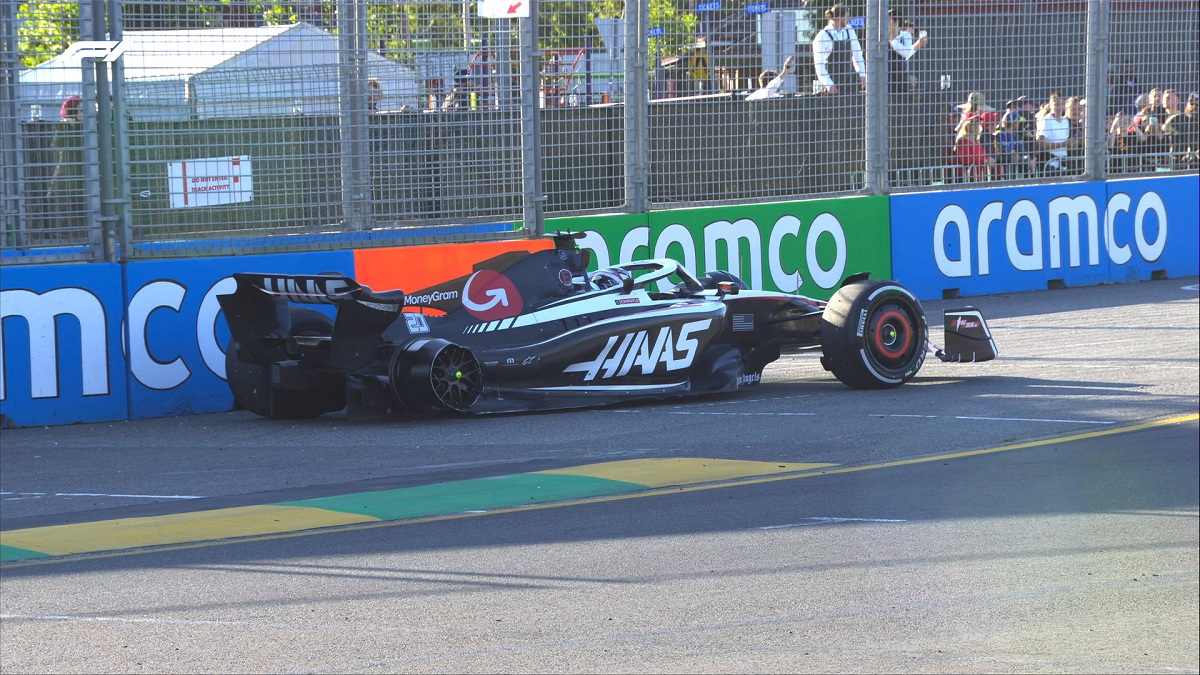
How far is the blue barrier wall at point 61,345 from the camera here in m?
11.1

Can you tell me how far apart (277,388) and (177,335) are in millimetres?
1458

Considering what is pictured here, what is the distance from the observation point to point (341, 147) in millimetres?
12734

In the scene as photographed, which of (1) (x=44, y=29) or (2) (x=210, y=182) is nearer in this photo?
(1) (x=44, y=29)

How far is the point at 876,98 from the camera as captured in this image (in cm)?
1697

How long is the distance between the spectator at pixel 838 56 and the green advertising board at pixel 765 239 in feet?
4.30

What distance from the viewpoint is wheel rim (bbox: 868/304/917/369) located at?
36.6 feet

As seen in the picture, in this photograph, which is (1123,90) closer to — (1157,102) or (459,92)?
(1157,102)

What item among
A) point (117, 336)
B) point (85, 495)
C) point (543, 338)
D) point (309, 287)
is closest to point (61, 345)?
point (117, 336)

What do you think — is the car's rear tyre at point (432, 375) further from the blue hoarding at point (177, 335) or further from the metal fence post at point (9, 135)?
the metal fence post at point (9, 135)

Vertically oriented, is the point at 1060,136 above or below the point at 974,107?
below

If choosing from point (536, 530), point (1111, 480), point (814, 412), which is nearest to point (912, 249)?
point (814, 412)

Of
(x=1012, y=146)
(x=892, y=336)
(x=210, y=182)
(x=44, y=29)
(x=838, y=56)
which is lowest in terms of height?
(x=892, y=336)

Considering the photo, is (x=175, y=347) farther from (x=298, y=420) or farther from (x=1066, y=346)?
(x=1066, y=346)

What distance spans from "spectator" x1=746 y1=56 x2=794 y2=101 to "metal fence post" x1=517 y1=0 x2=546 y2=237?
323 centimetres
